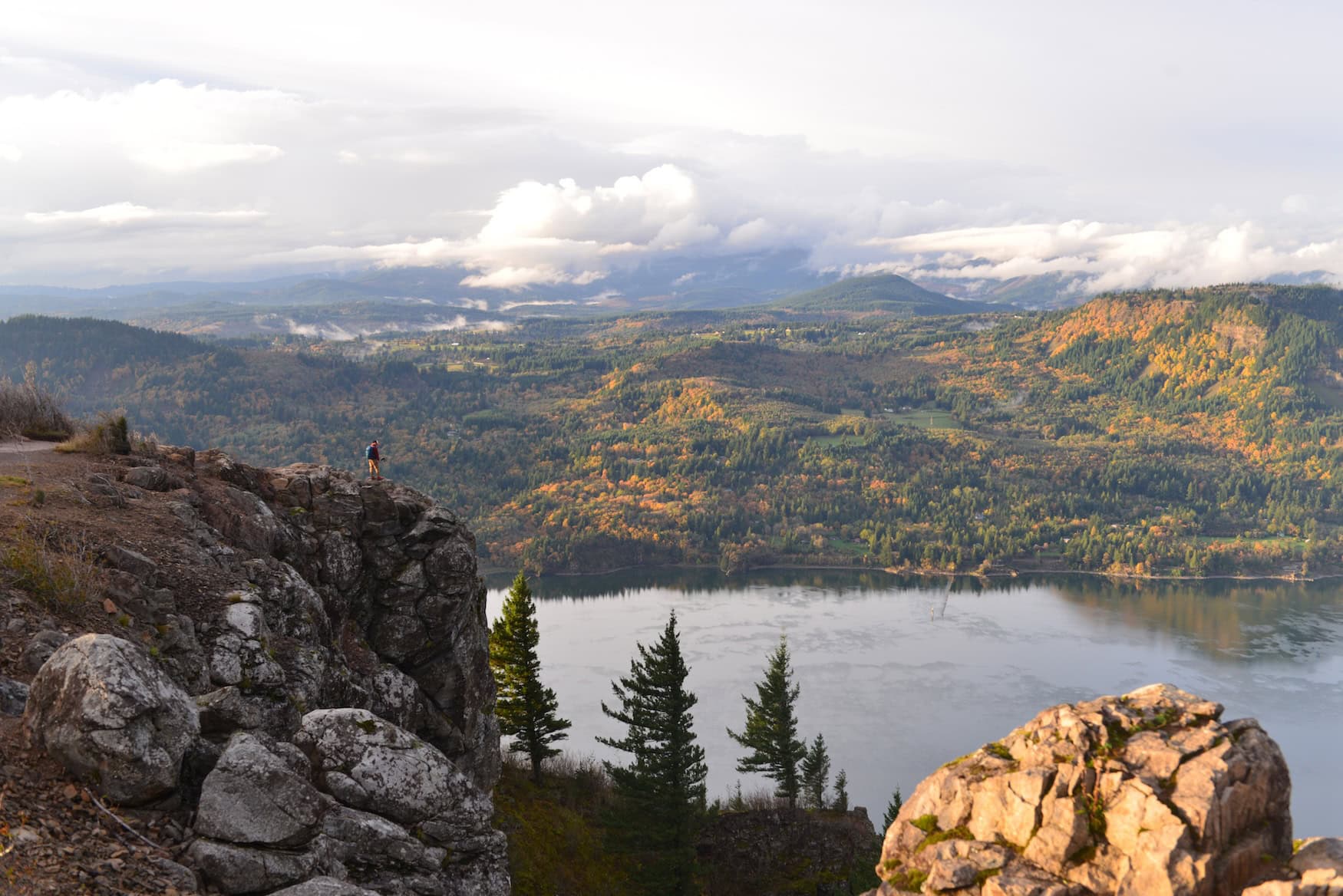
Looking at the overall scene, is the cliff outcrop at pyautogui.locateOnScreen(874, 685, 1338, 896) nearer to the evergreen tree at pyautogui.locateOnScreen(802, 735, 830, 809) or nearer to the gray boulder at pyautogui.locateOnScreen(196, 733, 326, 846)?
the gray boulder at pyautogui.locateOnScreen(196, 733, 326, 846)

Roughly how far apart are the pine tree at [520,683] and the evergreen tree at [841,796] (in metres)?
19.8

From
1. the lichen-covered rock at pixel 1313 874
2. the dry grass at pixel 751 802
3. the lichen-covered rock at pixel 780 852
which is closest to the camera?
the lichen-covered rock at pixel 1313 874

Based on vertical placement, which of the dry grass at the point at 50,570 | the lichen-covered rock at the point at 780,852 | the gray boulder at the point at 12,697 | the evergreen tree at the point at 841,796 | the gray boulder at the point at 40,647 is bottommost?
the evergreen tree at the point at 841,796

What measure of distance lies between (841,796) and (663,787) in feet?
110

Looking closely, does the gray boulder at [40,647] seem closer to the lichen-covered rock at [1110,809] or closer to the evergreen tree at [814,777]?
the lichen-covered rock at [1110,809]

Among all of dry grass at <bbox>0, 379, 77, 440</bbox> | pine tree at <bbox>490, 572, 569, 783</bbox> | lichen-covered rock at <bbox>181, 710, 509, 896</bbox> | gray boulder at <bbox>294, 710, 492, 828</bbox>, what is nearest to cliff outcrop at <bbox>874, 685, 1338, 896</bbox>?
lichen-covered rock at <bbox>181, 710, 509, 896</bbox>

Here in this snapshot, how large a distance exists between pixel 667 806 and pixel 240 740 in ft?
83.5

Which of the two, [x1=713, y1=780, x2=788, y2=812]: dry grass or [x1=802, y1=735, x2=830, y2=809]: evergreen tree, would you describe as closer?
[x1=713, y1=780, x2=788, y2=812]: dry grass

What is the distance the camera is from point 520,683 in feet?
140

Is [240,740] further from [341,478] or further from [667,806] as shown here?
[667,806]

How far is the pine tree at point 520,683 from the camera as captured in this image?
41875 millimetres

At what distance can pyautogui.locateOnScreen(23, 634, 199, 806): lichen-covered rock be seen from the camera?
9250mm

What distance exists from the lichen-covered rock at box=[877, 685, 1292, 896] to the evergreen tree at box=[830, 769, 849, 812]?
43039 mm

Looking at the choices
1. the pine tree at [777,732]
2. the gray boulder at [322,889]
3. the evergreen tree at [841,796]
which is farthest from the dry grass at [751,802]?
the gray boulder at [322,889]
